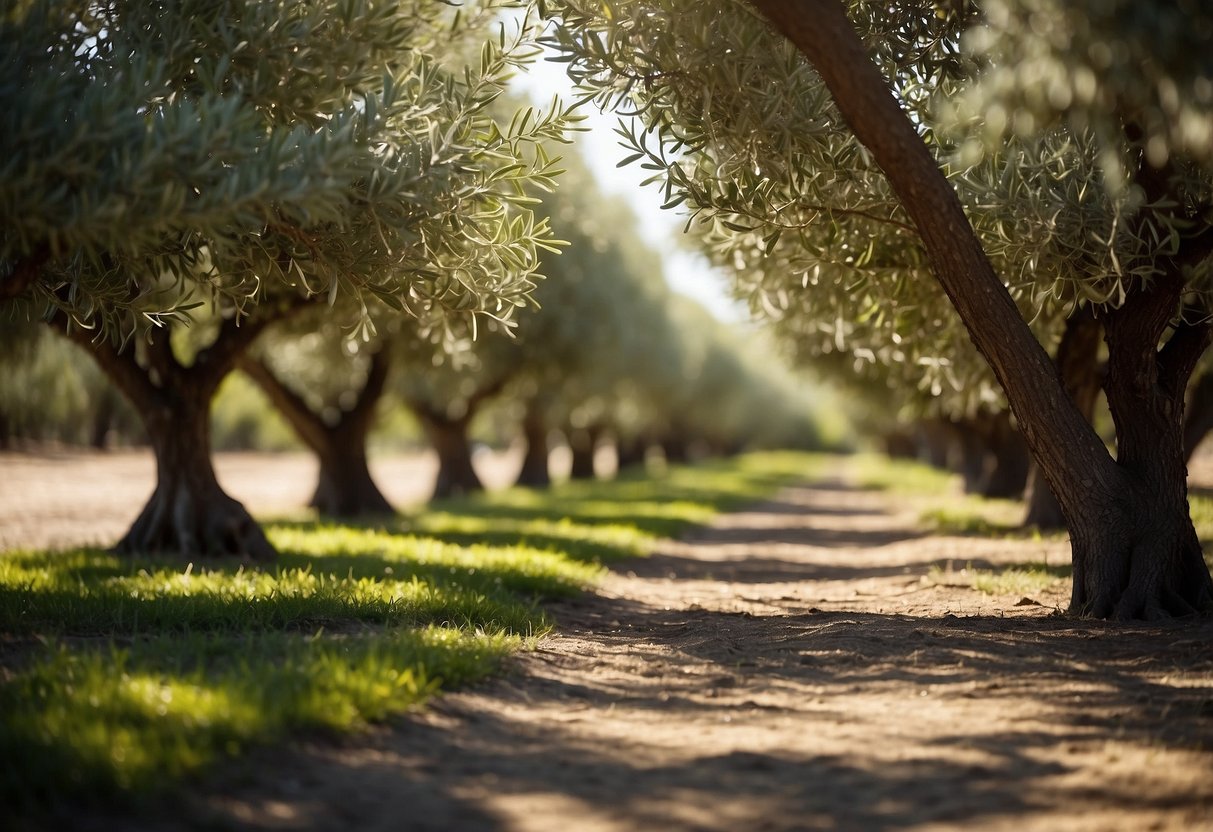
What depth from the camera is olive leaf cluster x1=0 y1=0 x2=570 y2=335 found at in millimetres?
6215

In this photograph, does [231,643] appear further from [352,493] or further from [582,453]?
[582,453]

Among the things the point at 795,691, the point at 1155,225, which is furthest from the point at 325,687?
the point at 1155,225

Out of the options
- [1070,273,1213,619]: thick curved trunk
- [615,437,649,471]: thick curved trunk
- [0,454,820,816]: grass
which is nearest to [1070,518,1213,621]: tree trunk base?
[1070,273,1213,619]: thick curved trunk

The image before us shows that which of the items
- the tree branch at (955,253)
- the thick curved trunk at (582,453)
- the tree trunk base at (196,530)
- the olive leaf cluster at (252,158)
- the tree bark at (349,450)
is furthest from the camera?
the thick curved trunk at (582,453)

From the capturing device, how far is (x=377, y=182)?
25.0 feet

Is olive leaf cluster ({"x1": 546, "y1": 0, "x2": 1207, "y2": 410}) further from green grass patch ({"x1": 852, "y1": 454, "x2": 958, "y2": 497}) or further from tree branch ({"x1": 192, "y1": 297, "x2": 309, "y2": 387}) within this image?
green grass patch ({"x1": 852, "y1": 454, "x2": 958, "y2": 497})

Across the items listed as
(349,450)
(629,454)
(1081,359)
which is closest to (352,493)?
(349,450)

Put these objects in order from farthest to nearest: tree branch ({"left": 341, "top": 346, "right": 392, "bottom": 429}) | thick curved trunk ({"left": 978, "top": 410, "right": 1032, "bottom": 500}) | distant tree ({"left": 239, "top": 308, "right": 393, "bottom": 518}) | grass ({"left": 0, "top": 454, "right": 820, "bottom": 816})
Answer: thick curved trunk ({"left": 978, "top": 410, "right": 1032, "bottom": 500})
tree branch ({"left": 341, "top": 346, "right": 392, "bottom": 429})
distant tree ({"left": 239, "top": 308, "right": 393, "bottom": 518})
grass ({"left": 0, "top": 454, "right": 820, "bottom": 816})

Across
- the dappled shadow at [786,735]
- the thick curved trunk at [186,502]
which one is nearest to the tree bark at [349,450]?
the thick curved trunk at [186,502]

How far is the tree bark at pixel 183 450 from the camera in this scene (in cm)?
1287

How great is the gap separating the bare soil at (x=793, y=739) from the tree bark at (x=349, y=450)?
12.5 meters

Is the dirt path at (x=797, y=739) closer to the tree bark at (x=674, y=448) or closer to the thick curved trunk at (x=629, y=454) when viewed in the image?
the thick curved trunk at (x=629, y=454)

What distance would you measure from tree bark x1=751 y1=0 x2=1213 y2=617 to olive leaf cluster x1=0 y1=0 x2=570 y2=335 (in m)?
2.64

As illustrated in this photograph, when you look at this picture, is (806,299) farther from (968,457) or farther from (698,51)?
(968,457)
